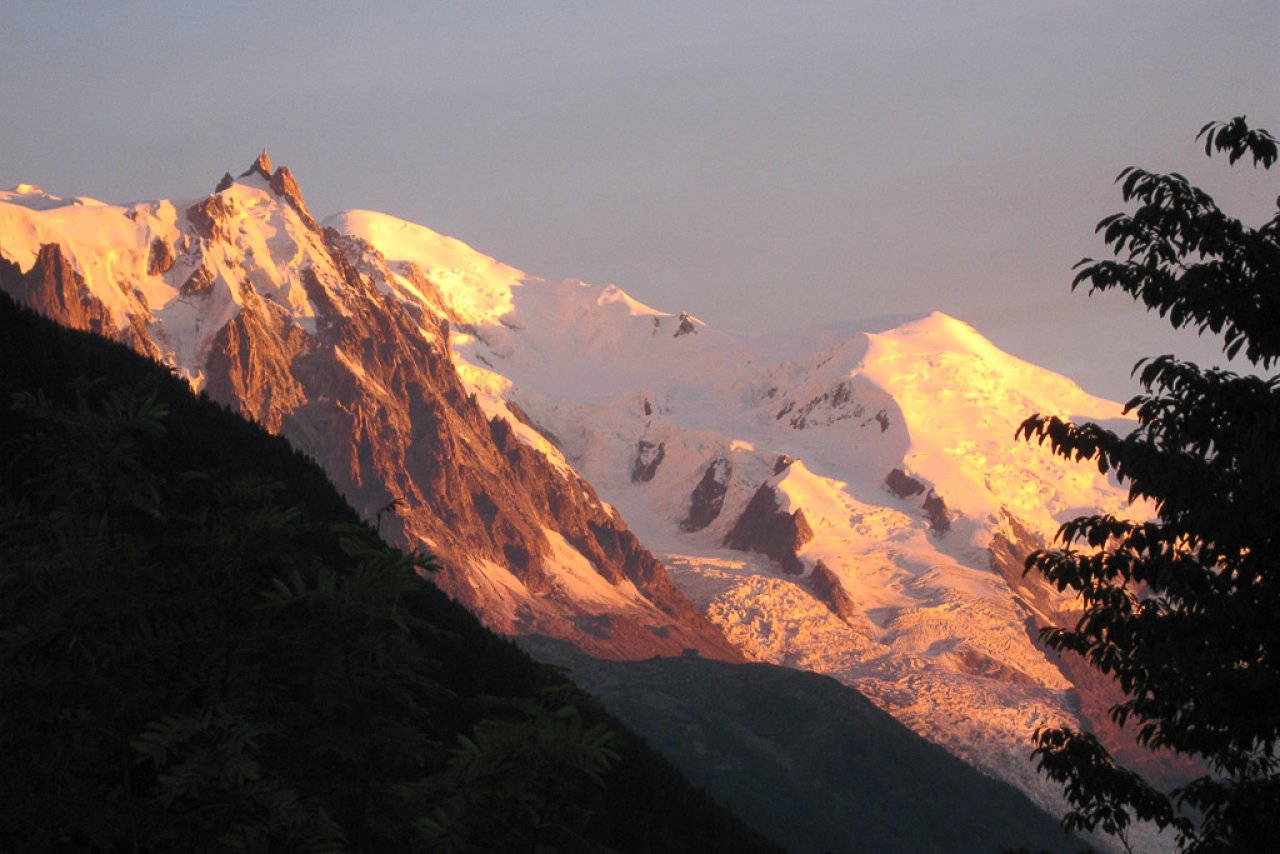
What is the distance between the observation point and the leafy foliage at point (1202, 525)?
20156 mm

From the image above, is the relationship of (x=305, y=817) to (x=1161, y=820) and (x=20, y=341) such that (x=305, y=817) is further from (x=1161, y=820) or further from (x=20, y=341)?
(x=20, y=341)

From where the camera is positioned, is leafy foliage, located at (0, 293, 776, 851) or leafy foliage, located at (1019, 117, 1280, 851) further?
leafy foliage, located at (1019, 117, 1280, 851)

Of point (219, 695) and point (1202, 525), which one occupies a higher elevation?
point (1202, 525)

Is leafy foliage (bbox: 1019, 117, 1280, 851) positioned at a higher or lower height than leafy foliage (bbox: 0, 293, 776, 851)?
higher

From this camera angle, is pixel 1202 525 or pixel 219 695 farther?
pixel 1202 525

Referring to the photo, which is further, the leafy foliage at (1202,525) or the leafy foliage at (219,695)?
the leafy foliage at (1202,525)

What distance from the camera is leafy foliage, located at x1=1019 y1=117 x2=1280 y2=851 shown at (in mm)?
20156

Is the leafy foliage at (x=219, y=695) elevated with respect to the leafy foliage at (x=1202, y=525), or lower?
lower

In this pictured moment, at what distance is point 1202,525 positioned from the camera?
20.2 meters

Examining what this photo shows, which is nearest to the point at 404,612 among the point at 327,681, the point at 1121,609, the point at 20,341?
the point at 327,681

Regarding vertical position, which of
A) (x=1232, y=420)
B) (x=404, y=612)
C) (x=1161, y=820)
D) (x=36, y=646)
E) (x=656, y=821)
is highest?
(x=1232, y=420)

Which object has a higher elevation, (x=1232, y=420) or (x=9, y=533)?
(x=1232, y=420)

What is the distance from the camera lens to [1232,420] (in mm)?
20328

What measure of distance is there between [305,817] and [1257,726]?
1285cm
